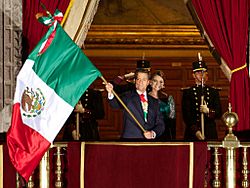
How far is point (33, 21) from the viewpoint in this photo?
11109 mm

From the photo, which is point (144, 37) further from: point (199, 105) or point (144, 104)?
point (144, 104)

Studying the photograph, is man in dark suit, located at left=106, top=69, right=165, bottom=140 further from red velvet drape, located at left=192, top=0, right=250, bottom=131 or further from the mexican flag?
red velvet drape, located at left=192, top=0, right=250, bottom=131

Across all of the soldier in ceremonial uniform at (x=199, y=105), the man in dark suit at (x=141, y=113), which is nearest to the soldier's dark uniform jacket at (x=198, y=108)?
the soldier in ceremonial uniform at (x=199, y=105)

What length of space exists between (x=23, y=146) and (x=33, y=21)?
2.04m

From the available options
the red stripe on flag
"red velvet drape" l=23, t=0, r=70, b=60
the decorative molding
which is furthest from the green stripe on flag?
the decorative molding

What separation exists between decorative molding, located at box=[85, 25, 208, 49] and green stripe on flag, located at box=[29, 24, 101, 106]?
4.81 m

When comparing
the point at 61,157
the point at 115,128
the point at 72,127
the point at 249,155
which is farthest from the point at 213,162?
the point at 115,128

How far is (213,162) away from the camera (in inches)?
396

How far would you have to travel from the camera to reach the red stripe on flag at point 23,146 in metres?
9.57

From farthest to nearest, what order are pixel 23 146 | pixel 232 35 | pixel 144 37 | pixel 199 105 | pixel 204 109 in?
1. pixel 144 37
2. pixel 199 105
3. pixel 204 109
4. pixel 232 35
5. pixel 23 146

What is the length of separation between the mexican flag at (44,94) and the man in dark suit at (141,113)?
86 cm

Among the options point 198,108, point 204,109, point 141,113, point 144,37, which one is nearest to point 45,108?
point 141,113

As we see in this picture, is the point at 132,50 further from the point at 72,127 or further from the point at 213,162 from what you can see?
the point at 213,162

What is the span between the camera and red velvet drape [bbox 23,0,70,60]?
11055 millimetres
